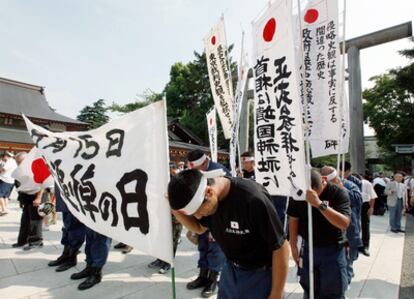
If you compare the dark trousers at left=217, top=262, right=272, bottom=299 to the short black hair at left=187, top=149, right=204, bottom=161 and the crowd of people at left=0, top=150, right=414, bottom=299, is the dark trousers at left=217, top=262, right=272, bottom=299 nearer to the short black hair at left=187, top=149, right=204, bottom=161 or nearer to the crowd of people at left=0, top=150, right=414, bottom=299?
the crowd of people at left=0, top=150, right=414, bottom=299

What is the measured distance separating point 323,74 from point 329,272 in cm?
308

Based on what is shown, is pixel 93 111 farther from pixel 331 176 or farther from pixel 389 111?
pixel 331 176

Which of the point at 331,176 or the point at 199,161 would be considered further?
the point at 199,161

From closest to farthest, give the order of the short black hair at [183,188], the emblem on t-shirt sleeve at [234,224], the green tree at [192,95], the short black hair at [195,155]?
the short black hair at [183,188]
the emblem on t-shirt sleeve at [234,224]
the short black hair at [195,155]
the green tree at [192,95]

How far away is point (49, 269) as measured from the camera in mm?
4195

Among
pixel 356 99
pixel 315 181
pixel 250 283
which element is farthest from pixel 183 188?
pixel 356 99

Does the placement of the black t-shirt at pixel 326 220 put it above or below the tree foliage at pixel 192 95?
below

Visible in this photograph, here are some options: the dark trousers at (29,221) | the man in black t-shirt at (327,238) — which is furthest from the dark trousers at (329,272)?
the dark trousers at (29,221)

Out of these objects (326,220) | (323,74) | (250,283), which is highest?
(323,74)

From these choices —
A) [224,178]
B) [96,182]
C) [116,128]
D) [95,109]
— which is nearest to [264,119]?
[224,178]

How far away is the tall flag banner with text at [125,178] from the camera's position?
6.77 feet

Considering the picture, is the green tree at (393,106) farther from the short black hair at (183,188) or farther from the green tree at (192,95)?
the short black hair at (183,188)

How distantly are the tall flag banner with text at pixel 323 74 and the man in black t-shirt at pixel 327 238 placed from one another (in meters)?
1.76

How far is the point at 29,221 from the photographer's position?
5.30 metres
